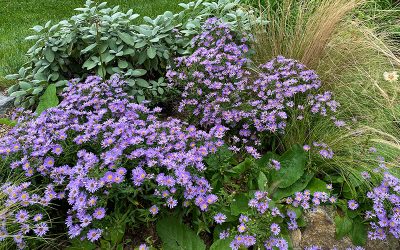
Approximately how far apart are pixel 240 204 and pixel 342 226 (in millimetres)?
561

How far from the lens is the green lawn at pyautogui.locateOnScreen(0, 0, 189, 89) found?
458 centimetres

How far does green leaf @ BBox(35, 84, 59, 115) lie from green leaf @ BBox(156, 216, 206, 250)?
4.22 feet

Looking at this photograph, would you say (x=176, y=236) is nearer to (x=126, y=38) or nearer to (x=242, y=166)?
(x=242, y=166)

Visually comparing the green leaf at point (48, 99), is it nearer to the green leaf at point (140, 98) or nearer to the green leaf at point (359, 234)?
the green leaf at point (140, 98)

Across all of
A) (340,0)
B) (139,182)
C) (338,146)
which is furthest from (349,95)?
(139,182)

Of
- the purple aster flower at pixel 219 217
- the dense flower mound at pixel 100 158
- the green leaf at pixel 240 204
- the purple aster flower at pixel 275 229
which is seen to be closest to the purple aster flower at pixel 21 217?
the dense flower mound at pixel 100 158

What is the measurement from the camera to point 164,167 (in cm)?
196

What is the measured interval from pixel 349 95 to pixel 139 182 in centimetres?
178

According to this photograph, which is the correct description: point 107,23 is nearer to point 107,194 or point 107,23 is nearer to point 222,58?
point 222,58

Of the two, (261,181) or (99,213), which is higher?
(99,213)

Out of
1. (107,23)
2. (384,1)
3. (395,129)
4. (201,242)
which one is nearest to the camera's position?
(201,242)

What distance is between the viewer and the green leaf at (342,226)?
83.7 inches

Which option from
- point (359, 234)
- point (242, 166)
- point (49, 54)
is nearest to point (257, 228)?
point (242, 166)

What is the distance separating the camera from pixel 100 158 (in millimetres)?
1963
